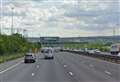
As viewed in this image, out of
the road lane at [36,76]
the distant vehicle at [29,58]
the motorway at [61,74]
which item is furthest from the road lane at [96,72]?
the distant vehicle at [29,58]

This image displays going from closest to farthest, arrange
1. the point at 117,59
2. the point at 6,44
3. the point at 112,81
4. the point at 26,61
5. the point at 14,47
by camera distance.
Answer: the point at 112,81
the point at 117,59
the point at 26,61
the point at 6,44
the point at 14,47

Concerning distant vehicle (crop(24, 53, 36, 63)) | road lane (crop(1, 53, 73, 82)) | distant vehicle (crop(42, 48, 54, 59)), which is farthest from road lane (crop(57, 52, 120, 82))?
distant vehicle (crop(42, 48, 54, 59))

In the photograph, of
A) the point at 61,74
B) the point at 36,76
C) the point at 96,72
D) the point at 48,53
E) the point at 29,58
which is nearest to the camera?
the point at 36,76

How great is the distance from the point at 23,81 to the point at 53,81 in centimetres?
189

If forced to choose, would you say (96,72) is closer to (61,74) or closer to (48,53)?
(61,74)

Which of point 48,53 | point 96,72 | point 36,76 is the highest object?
point 36,76

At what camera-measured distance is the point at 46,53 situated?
73375 mm

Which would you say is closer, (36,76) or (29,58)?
(36,76)

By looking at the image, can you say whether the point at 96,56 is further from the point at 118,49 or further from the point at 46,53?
the point at 118,49

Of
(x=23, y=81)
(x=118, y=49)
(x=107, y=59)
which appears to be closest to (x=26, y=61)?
(x=107, y=59)

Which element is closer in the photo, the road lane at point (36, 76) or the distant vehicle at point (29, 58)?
the road lane at point (36, 76)

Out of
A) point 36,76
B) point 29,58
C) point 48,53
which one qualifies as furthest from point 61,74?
point 48,53

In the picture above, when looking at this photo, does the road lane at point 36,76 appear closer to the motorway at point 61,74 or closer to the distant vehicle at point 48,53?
the motorway at point 61,74

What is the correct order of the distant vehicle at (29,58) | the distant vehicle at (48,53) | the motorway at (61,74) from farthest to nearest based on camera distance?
the distant vehicle at (48,53) < the distant vehicle at (29,58) < the motorway at (61,74)
